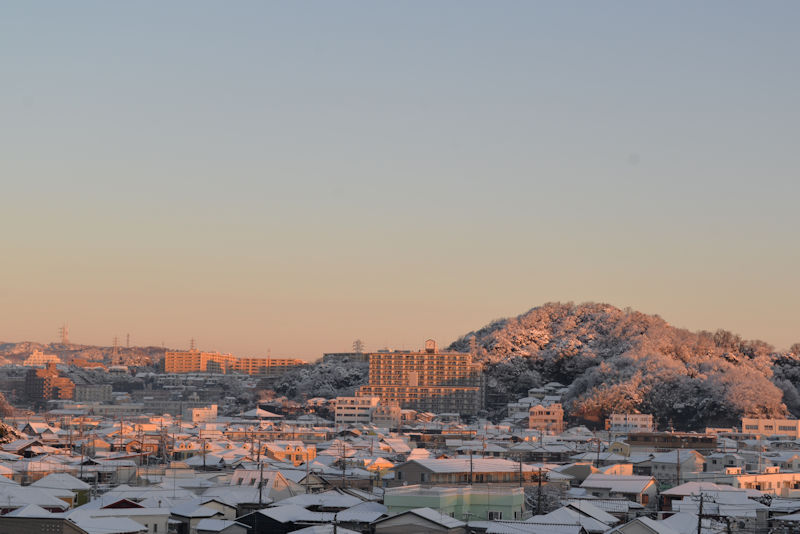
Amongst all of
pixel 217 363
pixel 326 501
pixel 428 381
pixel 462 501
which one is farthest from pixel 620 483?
pixel 217 363

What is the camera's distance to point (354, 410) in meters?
79.9

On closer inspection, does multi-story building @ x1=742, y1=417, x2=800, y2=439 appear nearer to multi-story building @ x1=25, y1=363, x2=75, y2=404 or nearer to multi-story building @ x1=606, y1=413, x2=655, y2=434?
multi-story building @ x1=606, y1=413, x2=655, y2=434

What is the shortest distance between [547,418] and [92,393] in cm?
5168

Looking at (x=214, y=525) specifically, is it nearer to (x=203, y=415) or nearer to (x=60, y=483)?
(x=60, y=483)

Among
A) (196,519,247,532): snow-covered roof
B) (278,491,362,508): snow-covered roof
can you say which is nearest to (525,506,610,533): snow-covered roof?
(278,491,362,508): snow-covered roof

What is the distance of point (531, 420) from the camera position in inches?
2936

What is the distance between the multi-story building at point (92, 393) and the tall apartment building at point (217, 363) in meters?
25.9

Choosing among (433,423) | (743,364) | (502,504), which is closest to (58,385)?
(433,423)

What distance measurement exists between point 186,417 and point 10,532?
6982cm

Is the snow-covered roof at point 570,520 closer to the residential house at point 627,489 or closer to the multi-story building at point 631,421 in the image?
the residential house at point 627,489

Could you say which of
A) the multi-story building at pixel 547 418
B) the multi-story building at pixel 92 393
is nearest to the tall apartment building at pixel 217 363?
the multi-story building at pixel 92 393

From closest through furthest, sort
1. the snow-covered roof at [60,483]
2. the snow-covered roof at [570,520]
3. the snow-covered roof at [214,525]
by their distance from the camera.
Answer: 1. the snow-covered roof at [570,520]
2. the snow-covered roof at [214,525]
3. the snow-covered roof at [60,483]

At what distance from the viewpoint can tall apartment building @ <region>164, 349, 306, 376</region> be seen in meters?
142

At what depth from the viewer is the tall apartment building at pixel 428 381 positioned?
3460 inches
